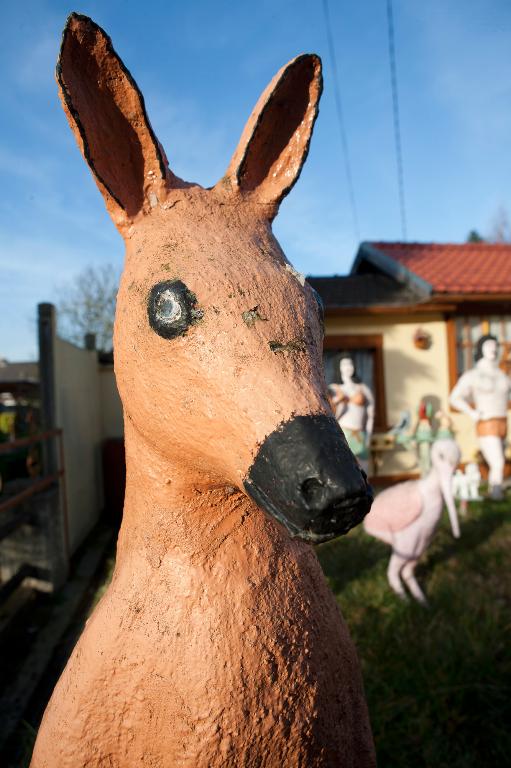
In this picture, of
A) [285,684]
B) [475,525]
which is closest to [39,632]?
[285,684]

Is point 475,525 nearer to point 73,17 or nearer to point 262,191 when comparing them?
point 262,191

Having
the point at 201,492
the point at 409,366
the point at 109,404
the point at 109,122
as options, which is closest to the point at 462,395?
the point at 409,366

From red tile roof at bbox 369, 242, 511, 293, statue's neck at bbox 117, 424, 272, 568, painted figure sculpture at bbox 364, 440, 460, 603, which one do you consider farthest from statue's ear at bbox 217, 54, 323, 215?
red tile roof at bbox 369, 242, 511, 293

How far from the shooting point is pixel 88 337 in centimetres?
795

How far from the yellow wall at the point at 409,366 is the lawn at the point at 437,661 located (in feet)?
11.7

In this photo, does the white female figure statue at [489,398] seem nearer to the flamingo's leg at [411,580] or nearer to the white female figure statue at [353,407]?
the white female figure statue at [353,407]

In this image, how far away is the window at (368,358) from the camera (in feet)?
25.2

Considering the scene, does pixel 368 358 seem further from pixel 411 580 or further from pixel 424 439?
pixel 411 580

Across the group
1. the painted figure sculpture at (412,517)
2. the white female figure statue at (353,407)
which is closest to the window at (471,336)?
the white female figure statue at (353,407)

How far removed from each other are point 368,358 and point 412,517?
4.44m

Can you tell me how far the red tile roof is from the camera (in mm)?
7727

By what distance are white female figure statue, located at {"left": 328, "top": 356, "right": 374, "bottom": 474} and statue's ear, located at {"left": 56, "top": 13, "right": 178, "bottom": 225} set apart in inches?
174

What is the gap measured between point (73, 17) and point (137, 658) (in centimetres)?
140

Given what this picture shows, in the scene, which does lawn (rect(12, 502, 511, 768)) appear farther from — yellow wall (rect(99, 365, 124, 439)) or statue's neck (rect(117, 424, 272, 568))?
yellow wall (rect(99, 365, 124, 439))
